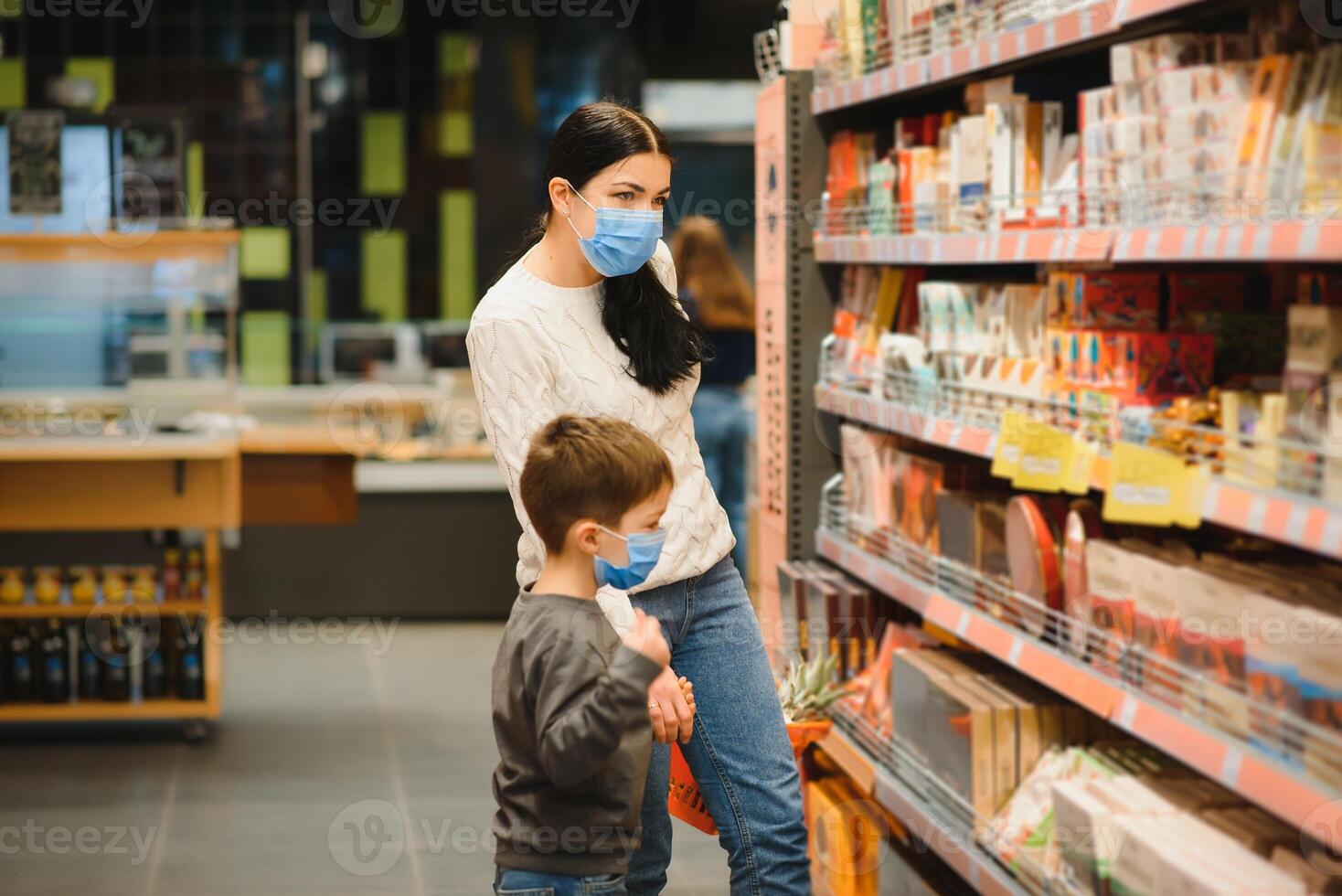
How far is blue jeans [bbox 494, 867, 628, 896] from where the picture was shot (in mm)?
2201

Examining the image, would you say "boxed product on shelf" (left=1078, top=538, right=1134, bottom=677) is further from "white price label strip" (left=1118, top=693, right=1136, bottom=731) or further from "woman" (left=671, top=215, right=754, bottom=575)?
"woman" (left=671, top=215, right=754, bottom=575)

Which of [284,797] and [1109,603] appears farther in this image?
[284,797]

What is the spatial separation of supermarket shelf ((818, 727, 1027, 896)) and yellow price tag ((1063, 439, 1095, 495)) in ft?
2.37

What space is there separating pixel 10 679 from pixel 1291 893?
462cm

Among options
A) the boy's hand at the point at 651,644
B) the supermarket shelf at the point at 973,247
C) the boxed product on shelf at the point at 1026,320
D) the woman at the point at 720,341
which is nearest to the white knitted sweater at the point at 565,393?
the boy's hand at the point at 651,644

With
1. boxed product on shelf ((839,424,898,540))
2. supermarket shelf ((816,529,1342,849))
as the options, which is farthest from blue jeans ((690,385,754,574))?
supermarket shelf ((816,529,1342,849))

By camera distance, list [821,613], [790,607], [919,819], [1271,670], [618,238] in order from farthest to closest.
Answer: [790,607], [821,613], [919,819], [618,238], [1271,670]

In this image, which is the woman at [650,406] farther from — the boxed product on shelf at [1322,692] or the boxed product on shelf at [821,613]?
the boxed product on shelf at [821,613]

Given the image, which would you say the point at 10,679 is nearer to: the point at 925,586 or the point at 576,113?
the point at 925,586

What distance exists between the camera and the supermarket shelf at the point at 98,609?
535 cm

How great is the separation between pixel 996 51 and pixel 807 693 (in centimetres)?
149

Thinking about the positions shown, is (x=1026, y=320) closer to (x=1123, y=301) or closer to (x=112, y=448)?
(x=1123, y=301)

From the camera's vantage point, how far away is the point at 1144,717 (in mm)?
2322

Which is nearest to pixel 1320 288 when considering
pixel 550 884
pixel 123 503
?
pixel 550 884
